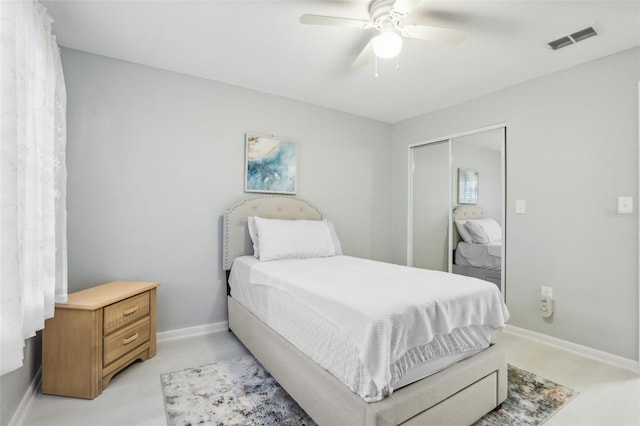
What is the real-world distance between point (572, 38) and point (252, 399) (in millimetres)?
3304

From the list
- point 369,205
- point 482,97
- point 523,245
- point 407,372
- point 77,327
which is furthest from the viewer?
point 369,205

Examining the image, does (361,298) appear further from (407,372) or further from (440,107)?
(440,107)

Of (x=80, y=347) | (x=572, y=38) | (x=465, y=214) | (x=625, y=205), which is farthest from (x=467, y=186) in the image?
(x=80, y=347)

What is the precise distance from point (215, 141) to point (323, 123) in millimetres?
1354

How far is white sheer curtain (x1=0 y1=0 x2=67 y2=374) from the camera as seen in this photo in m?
1.18

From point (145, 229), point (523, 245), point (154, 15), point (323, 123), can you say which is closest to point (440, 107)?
point (323, 123)

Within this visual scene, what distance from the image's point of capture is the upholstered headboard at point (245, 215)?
9.68 feet

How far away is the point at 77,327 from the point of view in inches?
72.7

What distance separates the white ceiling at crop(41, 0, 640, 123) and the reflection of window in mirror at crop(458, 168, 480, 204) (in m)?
0.85

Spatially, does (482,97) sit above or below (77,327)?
above

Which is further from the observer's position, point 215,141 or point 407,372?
Answer: point 215,141

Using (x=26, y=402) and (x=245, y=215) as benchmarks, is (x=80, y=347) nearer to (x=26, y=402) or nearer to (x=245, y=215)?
(x=26, y=402)

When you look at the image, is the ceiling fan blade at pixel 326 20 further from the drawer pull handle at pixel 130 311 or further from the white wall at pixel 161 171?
the drawer pull handle at pixel 130 311

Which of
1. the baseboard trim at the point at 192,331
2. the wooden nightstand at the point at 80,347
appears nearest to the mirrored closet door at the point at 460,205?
the baseboard trim at the point at 192,331
